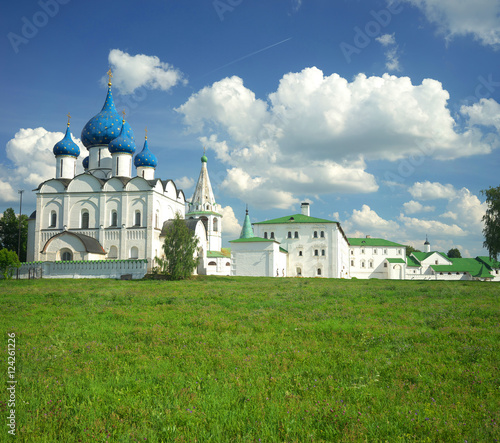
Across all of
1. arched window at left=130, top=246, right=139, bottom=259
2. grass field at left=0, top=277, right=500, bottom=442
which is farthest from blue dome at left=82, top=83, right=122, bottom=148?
grass field at left=0, top=277, right=500, bottom=442

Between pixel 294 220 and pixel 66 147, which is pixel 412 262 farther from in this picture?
pixel 66 147

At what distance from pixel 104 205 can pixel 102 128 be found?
869cm

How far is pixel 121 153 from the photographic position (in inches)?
Result: 1542

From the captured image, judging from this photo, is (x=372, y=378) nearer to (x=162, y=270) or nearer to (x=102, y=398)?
(x=102, y=398)

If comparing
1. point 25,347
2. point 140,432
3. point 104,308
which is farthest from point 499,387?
point 104,308

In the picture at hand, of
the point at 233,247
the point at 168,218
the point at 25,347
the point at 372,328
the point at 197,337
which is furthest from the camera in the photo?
the point at 233,247

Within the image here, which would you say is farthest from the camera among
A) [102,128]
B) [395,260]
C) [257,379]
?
[395,260]

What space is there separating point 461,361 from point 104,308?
942 cm

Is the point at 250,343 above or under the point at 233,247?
under

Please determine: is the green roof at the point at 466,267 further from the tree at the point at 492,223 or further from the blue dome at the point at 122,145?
the blue dome at the point at 122,145

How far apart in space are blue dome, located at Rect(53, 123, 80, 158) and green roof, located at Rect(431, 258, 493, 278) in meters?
59.7

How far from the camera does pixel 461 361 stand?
620 centimetres

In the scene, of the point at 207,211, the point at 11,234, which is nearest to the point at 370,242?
the point at 207,211

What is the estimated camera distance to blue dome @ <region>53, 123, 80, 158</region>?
39.9 meters
